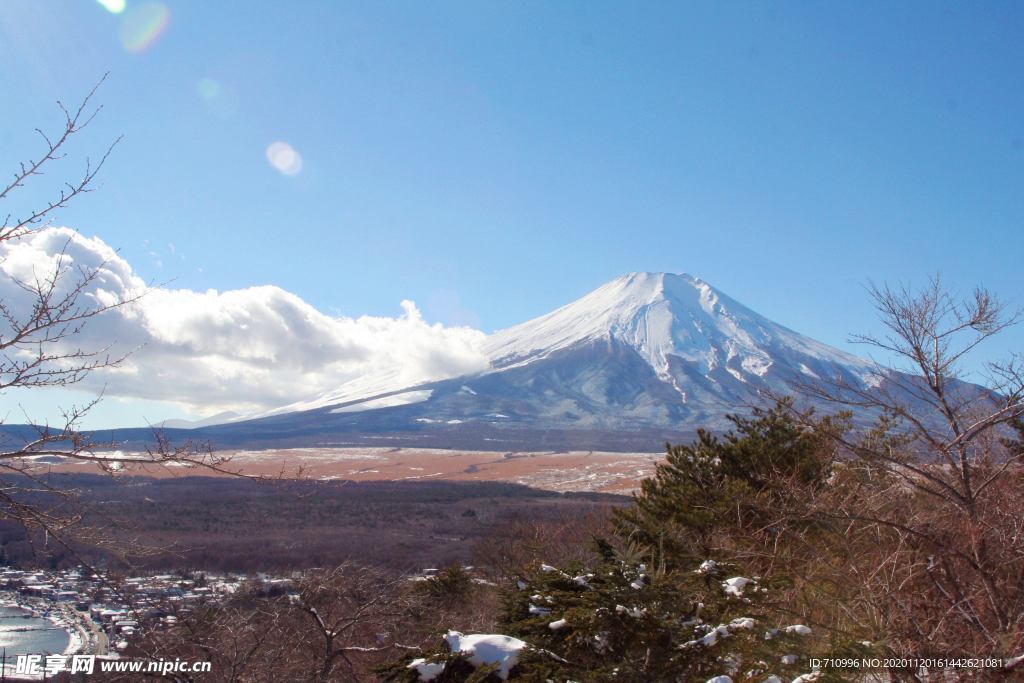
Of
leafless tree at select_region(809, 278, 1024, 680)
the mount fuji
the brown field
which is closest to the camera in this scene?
leafless tree at select_region(809, 278, 1024, 680)

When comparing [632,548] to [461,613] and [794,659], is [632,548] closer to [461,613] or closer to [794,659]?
[794,659]

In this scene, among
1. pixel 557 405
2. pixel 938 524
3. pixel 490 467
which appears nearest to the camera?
pixel 938 524

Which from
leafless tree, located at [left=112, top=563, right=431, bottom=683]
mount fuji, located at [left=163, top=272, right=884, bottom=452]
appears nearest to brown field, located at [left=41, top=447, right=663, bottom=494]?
mount fuji, located at [left=163, top=272, right=884, bottom=452]

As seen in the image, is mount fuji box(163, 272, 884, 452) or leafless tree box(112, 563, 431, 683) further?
mount fuji box(163, 272, 884, 452)

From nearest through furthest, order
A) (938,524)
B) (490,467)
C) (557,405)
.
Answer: (938,524)
(490,467)
(557,405)

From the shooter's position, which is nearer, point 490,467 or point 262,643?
point 262,643

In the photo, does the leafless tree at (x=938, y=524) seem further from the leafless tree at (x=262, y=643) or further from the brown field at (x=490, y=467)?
the brown field at (x=490, y=467)

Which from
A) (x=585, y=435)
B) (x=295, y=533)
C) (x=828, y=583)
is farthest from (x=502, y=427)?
(x=828, y=583)

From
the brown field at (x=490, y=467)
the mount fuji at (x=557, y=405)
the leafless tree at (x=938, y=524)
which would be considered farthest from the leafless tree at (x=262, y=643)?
the mount fuji at (x=557, y=405)

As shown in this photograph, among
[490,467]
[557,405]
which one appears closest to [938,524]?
[490,467]

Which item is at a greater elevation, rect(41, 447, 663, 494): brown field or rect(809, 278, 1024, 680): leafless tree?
rect(809, 278, 1024, 680): leafless tree

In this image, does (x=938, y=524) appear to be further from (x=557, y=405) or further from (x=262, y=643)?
(x=557, y=405)

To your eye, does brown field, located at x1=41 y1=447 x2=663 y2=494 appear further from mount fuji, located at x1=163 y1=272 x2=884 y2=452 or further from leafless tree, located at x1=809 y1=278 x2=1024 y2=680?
leafless tree, located at x1=809 y1=278 x2=1024 y2=680
